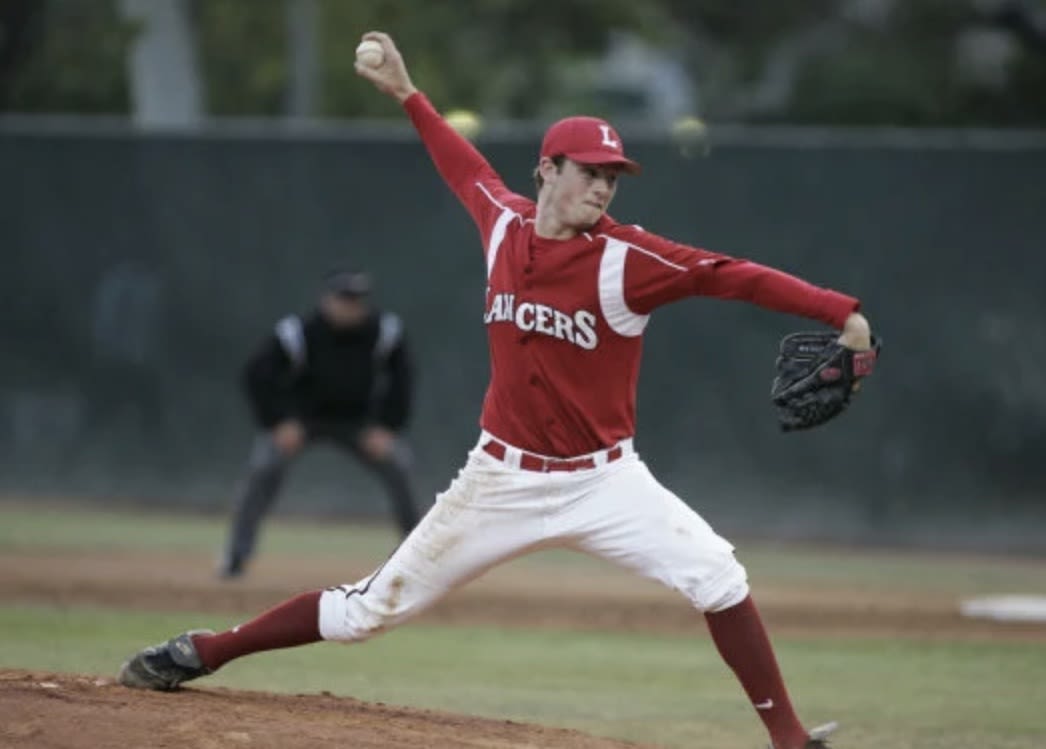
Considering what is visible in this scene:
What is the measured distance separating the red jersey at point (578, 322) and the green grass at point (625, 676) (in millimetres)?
1779

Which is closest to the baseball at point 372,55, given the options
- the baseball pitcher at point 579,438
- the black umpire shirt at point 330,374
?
the baseball pitcher at point 579,438

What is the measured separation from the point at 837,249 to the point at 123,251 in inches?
233

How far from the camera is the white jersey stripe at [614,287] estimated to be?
22.1 ft

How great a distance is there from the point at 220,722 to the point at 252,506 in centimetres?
672

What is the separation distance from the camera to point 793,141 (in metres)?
16.8

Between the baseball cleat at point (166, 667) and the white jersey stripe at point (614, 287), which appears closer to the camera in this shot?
the white jersey stripe at point (614, 287)

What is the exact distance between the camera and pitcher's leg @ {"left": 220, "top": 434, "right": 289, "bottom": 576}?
43.8 feet

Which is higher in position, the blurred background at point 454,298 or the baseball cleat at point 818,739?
the blurred background at point 454,298

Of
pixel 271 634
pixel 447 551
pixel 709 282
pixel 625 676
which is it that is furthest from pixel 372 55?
pixel 625 676

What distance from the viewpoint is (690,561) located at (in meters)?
6.71

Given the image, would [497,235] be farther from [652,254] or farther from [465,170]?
[652,254]

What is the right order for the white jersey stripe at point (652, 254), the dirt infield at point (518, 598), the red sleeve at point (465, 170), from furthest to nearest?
the dirt infield at point (518, 598), the red sleeve at point (465, 170), the white jersey stripe at point (652, 254)

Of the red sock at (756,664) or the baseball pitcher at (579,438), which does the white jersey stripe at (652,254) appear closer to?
the baseball pitcher at (579,438)

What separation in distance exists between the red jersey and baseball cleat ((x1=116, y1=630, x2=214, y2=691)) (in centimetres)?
129
